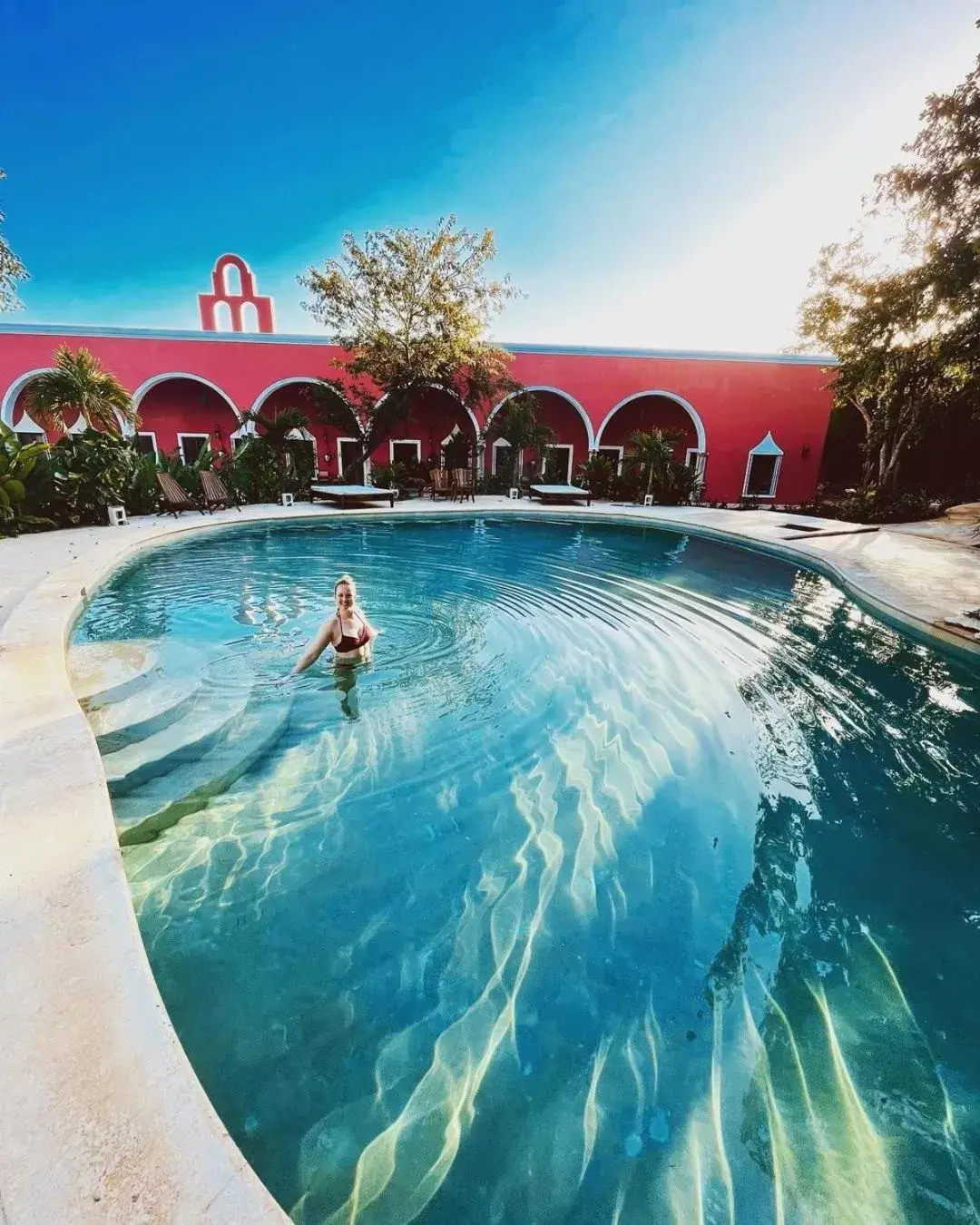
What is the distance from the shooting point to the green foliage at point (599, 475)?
1812 cm

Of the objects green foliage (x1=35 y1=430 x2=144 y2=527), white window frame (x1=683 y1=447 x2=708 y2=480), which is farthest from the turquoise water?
white window frame (x1=683 y1=447 x2=708 y2=480)

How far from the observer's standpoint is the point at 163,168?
16031mm

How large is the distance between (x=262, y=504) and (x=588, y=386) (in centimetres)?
1180

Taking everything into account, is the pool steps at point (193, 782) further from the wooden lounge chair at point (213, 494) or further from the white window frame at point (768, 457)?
the white window frame at point (768, 457)

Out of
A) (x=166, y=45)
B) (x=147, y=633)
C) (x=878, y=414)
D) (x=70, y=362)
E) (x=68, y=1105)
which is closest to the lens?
(x=68, y=1105)

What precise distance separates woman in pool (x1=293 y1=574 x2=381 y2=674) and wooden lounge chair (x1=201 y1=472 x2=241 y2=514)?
10.1 meters

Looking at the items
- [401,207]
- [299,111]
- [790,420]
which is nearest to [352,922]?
[299,111]

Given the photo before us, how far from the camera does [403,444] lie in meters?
19.4

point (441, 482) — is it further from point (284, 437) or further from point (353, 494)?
point (284, 437)

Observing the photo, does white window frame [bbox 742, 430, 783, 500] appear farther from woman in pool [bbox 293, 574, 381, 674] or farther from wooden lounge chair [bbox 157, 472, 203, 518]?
woman in pool [bbox 293, 574, 381, 674]

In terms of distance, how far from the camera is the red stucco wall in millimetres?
17016

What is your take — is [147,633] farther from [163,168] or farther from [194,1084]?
[163,168]

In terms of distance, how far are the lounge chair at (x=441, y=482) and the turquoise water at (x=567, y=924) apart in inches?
491

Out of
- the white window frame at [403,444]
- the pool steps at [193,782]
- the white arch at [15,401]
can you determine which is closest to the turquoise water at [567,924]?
the pool steps at [193,782]
